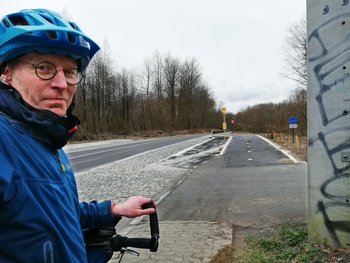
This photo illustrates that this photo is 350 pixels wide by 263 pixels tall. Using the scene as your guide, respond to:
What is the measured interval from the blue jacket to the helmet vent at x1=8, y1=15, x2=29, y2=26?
0.39 m

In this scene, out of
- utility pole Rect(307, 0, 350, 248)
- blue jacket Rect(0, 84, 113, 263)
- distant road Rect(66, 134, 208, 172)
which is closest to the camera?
blue jacket Rect(0, 84, 113, 263)

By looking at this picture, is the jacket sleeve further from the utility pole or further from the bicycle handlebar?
the utility pole

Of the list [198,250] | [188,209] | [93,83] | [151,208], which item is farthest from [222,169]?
[93,83]

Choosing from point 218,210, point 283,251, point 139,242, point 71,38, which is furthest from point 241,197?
point 71,38

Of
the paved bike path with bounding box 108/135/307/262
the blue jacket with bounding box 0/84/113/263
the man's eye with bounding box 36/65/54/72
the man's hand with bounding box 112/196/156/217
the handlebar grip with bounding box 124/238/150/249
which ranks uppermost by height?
the man's eye with bounding box 36/65/54/72

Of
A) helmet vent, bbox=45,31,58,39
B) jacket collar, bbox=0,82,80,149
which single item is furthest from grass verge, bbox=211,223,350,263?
helmet vent, bbox=45,31,58,39

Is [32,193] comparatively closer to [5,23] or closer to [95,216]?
[95,216]

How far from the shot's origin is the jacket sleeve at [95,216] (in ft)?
6.69

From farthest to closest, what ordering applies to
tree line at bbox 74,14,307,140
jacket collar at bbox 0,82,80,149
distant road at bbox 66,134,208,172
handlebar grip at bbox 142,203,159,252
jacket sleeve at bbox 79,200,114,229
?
tree line at bbox 74,14,307,140 < distant road at bbox 66,134,208,172 < jacket sleeve at bbox 79,200,114,229 < handlebar grip at bbox 142,203,159,252 < jacket collar at bbox 0,82,80,149

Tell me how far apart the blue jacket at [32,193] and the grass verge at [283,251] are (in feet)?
10.1

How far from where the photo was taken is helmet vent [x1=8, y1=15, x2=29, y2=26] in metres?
1.65

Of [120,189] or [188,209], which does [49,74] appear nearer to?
[188,209]

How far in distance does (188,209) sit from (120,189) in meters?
3.06

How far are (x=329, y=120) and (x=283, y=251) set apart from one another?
178cm
